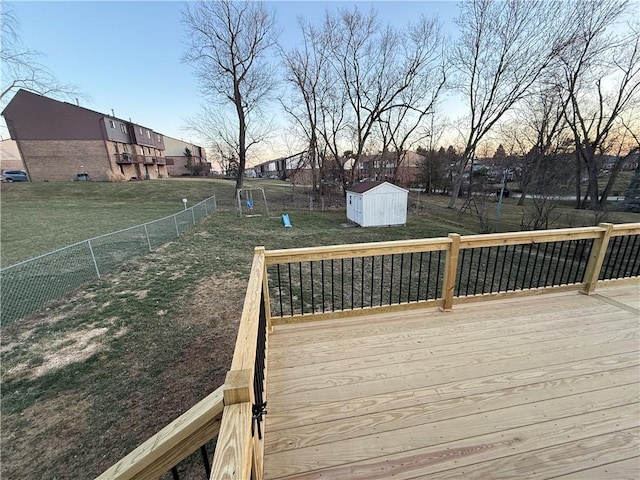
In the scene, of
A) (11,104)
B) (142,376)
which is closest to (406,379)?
(142,376)

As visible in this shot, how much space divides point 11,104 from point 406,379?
3610 centimetres

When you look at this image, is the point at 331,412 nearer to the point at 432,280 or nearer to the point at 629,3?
the point at 432,280

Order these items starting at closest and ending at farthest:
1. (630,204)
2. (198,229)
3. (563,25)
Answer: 1. (198,229)
2. (563,25)
3. (630,204)

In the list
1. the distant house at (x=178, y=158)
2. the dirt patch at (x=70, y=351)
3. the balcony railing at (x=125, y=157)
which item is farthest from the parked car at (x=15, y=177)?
the dirt patch at (x=70, y=351)

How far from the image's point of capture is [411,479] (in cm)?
146

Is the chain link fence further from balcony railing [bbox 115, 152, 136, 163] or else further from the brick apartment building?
balcony railing [bbox 115, 152, 136, 163]

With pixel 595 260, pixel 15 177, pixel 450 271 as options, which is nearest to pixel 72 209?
pixel 15 177

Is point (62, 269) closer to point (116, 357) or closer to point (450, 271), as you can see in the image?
point (116, 357)

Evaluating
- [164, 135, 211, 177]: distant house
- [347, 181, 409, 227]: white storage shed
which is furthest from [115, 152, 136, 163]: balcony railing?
[347, 181, 409, 227]: white storage shed

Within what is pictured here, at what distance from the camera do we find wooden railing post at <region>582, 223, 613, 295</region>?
3.20 m

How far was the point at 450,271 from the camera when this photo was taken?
297 cm

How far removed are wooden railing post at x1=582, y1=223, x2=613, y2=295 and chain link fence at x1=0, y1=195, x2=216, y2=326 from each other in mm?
7518

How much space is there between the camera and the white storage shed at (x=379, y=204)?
13.7 m

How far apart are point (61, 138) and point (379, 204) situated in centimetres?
2824
